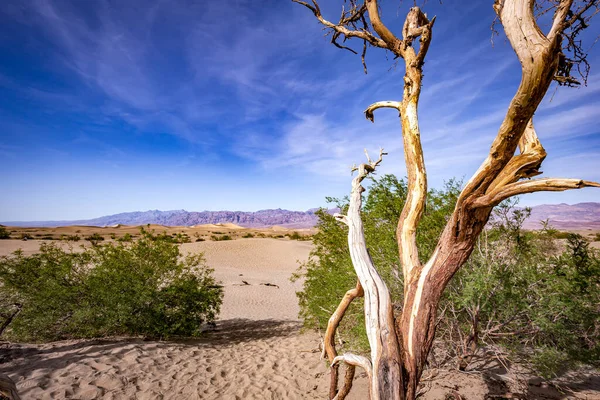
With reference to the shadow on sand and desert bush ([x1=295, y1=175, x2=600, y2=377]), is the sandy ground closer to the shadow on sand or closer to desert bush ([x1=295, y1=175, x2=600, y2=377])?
the shadow on sand

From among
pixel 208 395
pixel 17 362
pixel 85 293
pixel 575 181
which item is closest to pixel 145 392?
pixel 208 395

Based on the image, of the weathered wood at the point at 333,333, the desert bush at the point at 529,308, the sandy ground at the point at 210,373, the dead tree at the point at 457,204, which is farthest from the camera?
the sandy ground at the point at 210,373

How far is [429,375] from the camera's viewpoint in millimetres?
3918

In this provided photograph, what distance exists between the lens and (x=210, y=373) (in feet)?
20.8

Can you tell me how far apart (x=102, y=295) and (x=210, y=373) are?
3.58 metres

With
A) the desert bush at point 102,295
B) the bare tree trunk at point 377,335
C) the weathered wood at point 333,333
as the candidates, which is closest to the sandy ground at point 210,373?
the desert bush at point 102,295

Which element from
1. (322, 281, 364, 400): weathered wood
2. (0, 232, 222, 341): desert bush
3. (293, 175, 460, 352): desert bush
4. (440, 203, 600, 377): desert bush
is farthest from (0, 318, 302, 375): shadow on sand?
(440, 203, 600, 377): desert bush

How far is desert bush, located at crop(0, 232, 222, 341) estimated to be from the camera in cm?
723

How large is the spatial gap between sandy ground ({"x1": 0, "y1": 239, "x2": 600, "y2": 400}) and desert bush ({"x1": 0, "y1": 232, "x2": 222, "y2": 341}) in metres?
0.51

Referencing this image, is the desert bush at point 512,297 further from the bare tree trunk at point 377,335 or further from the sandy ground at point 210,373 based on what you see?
the bare tree trunk at point 377,335

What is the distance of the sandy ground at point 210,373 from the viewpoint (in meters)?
4.98

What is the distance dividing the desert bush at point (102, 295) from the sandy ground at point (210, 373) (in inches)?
20.2

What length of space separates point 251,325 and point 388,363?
9.54 m

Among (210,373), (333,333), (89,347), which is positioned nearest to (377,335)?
(333,333)
